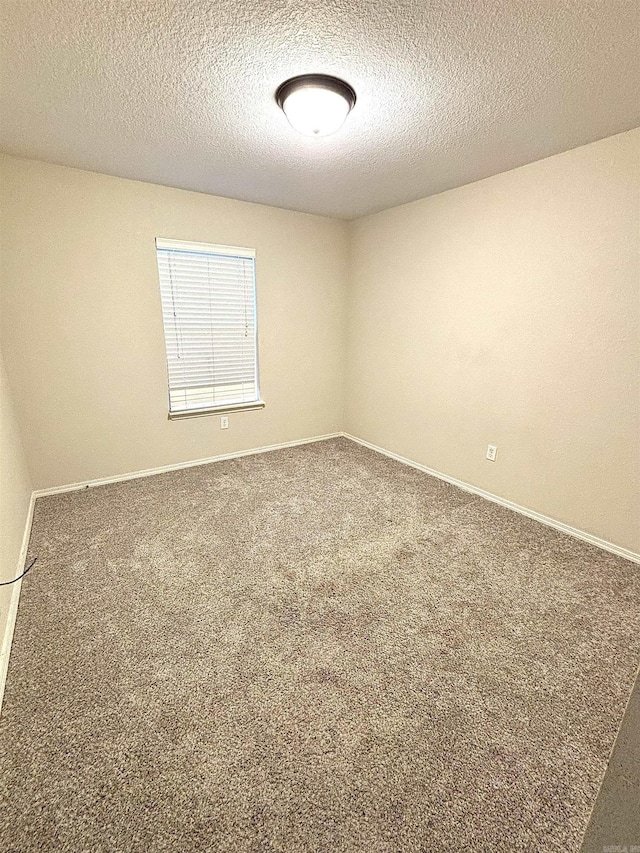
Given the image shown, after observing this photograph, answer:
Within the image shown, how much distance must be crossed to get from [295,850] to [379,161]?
3.16 meters

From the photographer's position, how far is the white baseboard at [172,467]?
292 cm

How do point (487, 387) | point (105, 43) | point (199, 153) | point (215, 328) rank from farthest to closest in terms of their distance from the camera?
point (215, 328) → point (487, 387) → point (199, 153) → point (105, 43)

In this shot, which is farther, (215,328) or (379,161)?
(215,328)

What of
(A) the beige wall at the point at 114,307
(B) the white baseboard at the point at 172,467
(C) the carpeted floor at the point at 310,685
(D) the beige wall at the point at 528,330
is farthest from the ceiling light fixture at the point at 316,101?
(B) the white baseboard at the point at 172,467

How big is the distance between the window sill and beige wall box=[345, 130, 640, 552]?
4.59 feet

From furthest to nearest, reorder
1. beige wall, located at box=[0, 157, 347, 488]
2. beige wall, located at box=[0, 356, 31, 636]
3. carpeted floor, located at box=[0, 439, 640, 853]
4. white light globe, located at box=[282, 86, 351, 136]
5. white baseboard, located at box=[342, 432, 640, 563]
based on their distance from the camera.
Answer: beige wall, located at box=[0, 157, 347, 488], white baseboard, located at box=[342, 432, 640, 563], beige wall, located at box=[0, 356, 31, 636], white light globe, located at box=[282, 86, 351, 136], carpeted floor, located at box=[0, 439, 640, 853]

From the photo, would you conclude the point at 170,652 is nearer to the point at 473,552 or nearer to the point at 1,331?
the point at 473,552

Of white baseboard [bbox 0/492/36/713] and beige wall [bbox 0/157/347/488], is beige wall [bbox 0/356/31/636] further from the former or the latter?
beige wall [bbox 0/157/347/488]

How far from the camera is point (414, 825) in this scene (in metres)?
1.03

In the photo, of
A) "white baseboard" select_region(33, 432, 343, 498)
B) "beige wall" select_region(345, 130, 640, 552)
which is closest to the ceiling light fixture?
"beige wall" select_region(345, 130, 640, 552)

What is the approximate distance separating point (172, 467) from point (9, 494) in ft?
4.65

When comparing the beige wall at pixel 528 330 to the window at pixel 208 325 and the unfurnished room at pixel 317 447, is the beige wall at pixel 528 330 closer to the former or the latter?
the unfurnished room at pixel 317 447

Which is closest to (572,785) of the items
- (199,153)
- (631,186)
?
(631,186)

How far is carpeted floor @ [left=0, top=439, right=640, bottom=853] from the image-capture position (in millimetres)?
1037
